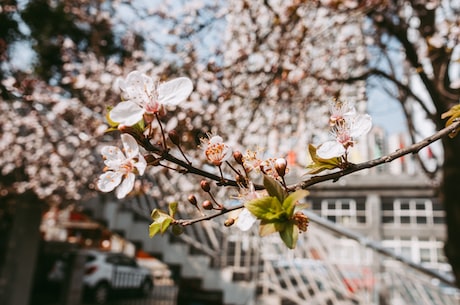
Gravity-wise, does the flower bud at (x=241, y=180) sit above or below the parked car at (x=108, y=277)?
above

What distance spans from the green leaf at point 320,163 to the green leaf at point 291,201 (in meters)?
0.15

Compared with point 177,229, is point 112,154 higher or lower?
higher

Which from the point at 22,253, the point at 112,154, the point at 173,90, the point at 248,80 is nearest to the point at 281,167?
the point at 173,90

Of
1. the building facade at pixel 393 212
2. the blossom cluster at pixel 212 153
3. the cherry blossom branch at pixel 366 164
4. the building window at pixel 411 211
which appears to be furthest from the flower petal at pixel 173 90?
the building window at pixel 411 211

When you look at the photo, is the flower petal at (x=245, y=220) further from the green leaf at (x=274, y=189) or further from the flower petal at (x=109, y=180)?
the flower petal at (x=109, y=180)

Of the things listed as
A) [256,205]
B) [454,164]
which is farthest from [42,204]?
[256,205]

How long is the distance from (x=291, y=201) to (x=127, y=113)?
393 millimetres

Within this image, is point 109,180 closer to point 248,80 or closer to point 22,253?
point 248,80

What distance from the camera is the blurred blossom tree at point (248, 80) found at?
3682 millimetres

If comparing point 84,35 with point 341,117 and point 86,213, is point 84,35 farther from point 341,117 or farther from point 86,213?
point 341,117

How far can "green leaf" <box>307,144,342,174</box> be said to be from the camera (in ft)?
2.72

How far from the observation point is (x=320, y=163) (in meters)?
0.86

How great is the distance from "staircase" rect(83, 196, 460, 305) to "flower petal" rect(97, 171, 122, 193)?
283 cm

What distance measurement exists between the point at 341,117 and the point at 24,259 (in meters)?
6.89
